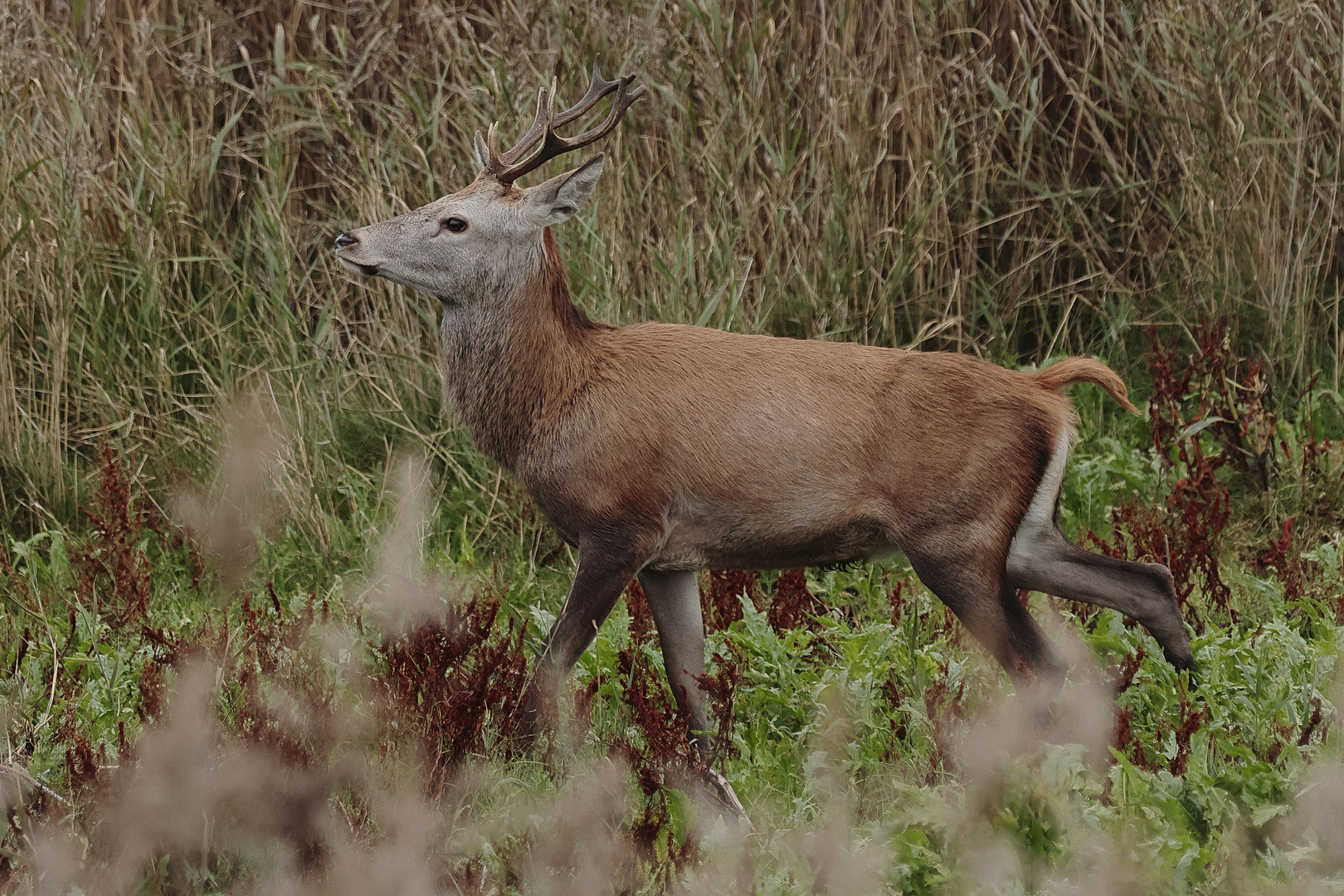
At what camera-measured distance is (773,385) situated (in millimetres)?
3873

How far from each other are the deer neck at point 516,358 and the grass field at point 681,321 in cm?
39

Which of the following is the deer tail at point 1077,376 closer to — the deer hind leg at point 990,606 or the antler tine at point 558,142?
the deer hind leg at point 990,606

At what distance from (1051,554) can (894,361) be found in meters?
0.66

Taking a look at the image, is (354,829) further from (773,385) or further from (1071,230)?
(1071,230)

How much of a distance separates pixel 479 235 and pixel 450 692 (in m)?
1.31

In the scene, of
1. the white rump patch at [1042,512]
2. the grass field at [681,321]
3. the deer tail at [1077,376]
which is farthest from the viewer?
the deer tail at [1077,376]

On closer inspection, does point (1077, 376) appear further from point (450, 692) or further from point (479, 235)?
point (450, 692)

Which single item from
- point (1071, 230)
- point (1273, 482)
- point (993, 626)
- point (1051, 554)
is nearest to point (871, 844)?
point (993, 626)

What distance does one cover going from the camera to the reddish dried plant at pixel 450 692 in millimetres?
3400

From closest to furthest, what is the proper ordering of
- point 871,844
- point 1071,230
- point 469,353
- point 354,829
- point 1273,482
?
point 354,829, point 871,844, point 469,353, point 1273,482, point 1071,230

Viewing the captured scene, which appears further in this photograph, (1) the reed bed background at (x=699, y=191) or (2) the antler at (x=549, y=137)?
(1) the reed bed background at (x=699, y=191)

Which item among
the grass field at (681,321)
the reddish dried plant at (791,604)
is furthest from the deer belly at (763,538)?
the reddish dried plant at (791,604)

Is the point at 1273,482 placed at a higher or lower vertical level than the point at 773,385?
lower

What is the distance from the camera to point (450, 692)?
3.46m
